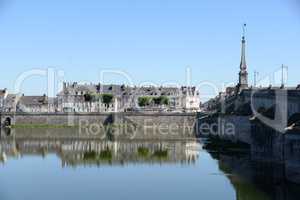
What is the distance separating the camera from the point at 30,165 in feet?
131

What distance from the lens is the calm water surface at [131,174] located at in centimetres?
2800

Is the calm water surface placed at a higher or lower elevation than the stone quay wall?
lower

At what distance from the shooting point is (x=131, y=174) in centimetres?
3566

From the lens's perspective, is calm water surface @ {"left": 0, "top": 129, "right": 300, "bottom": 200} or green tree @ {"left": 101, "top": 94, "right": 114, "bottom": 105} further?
green tree @ {"left": 101, "top": 94, "right": 114, "bottom": 105}

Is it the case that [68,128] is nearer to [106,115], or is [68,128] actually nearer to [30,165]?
[106,115]

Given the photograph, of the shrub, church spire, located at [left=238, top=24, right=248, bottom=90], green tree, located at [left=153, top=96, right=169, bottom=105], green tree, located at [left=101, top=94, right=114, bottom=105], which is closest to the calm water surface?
church spire, located at [left=238, top=24, right=248, bottom=90]

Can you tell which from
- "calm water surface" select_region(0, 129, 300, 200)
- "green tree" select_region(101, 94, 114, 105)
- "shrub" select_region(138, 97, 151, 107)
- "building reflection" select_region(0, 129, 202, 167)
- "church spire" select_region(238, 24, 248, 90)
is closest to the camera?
"calm water surface" select_region(0, 129, 300, 200)

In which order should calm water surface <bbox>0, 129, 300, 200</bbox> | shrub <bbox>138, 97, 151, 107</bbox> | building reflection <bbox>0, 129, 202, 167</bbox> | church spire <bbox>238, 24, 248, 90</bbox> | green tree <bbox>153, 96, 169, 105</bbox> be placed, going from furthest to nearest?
green tree <bbox>153, 96, 169, 105</bbox>
shrub <bbox>138, 97, 151, 107</bbox>
church spire <bbox>238, 24, 248, 90</bbox>
building reflection <bbox>0, 129, 202, 167</bbox>
calm water surface <bbox>0, 129, 300, 200</bbox>

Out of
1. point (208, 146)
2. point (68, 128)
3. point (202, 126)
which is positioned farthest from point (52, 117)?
point (208, 146)

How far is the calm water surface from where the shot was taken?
28.0m
